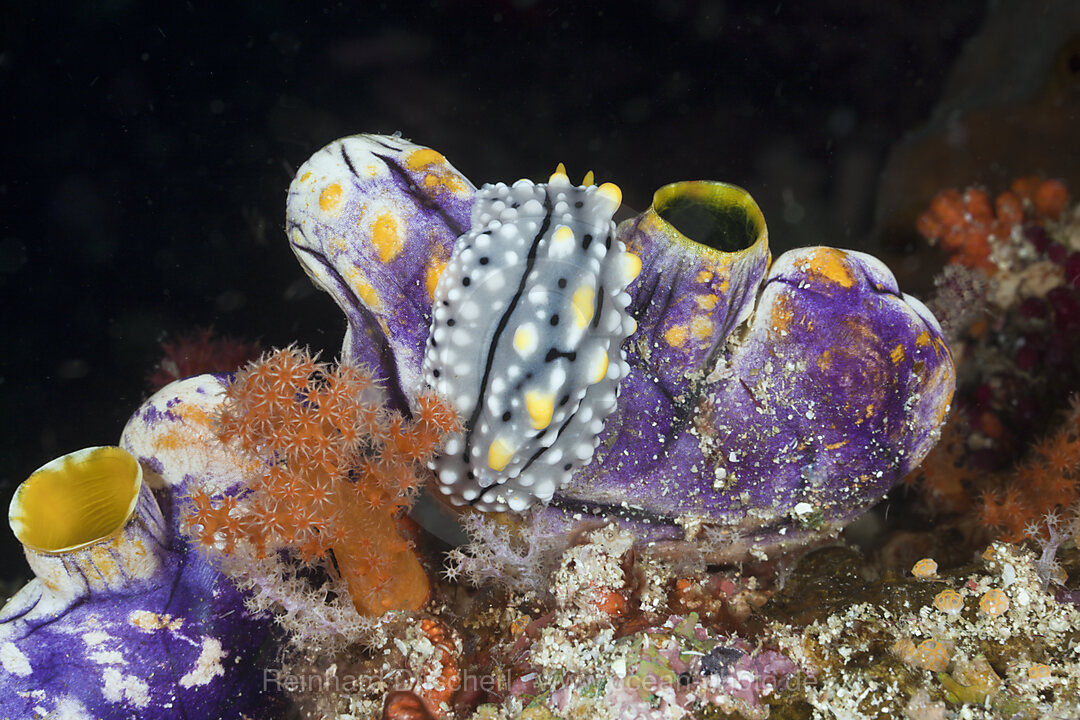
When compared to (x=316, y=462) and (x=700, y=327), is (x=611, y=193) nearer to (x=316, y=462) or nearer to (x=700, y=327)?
(x=700, y=327)

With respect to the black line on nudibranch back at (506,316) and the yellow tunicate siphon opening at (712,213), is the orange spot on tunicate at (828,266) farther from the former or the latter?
the black line on nudibranch back at (506,316)

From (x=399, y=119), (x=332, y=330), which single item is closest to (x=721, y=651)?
(x=332, y=330)

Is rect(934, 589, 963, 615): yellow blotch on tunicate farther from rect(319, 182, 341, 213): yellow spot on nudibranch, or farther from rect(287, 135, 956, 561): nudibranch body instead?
rect(319, 182, 341, 213): yellow spot on nudibranch

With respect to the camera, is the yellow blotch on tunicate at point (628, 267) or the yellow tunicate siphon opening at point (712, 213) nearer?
the yellow blotch on tunicate at point (628, 267)

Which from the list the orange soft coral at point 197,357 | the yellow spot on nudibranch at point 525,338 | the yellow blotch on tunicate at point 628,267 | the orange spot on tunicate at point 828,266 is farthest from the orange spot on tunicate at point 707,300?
the orange soft coral at point 197,357

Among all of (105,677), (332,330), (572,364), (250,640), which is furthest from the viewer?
→ (332,330)

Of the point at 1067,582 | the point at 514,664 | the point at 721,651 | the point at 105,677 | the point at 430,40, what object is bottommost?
the point at 105,677

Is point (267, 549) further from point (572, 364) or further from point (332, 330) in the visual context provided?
point (332, 330)
